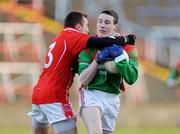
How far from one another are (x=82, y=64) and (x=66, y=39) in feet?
1.09

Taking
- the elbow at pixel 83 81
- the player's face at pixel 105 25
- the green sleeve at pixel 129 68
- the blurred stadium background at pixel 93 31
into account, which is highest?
the player's face at pixel 105 25

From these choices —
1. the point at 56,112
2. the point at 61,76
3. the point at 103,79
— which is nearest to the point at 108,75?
the point at 103,79

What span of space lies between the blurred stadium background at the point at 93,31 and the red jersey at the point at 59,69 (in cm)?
1106

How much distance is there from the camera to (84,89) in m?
7.88

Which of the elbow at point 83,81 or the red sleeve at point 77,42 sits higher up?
the red sleeve at point 77,42

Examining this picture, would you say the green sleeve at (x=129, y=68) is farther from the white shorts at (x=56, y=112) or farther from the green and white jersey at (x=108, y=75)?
the white shorts at (x=56, y=112)

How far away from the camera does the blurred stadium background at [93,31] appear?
19562 millimetres

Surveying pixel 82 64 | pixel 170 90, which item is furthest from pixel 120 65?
pixel 170 90

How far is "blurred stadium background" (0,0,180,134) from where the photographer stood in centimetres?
1956

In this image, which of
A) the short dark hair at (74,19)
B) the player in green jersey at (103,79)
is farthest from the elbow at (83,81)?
the short dark hair at (74,19)

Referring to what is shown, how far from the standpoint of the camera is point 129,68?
7.56 m

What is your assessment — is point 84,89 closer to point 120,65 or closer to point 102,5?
point 120,65

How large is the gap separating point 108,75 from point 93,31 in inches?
477

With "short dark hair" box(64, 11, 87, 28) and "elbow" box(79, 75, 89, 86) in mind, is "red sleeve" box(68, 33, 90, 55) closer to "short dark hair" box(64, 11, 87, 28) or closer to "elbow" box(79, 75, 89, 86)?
"short dark hair" box(64, 11, 87, 28)
